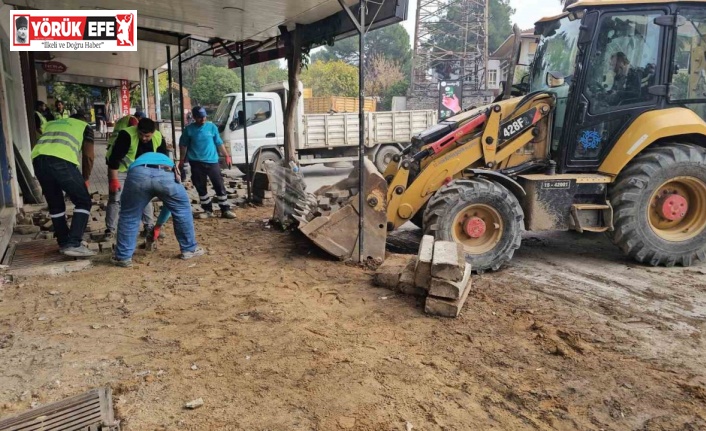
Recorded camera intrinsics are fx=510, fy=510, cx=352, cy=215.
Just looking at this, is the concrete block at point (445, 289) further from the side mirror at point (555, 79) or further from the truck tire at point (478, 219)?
the side mirror at point (555, 79)


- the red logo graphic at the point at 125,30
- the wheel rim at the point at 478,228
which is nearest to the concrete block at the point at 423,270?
the wheel rim at the point at 478,228

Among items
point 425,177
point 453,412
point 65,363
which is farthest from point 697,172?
point 65,363

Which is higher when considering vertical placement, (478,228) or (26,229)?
(478,228)

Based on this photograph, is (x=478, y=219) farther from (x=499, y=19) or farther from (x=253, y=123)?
(x=499, y=19)

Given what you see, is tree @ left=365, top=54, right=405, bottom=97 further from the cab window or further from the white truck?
the cab window

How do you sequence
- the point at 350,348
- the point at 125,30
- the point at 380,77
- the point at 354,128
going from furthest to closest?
the point at 380,77, the point at 354,128, the point at 125,30, the point at 350,348

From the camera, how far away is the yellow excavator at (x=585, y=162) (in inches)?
212

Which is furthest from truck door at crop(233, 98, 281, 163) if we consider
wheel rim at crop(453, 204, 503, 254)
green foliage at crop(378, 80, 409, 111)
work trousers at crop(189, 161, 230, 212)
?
green foliage at crop(378, 80, 409, 111)

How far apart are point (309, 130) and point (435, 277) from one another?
9.59 meters

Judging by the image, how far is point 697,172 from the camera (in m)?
5.49

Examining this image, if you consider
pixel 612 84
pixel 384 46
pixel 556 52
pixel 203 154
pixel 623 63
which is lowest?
pixel 203 154

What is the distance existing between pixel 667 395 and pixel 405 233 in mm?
4394

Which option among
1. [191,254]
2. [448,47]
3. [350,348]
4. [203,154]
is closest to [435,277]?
[350,348]

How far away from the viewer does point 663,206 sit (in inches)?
220
